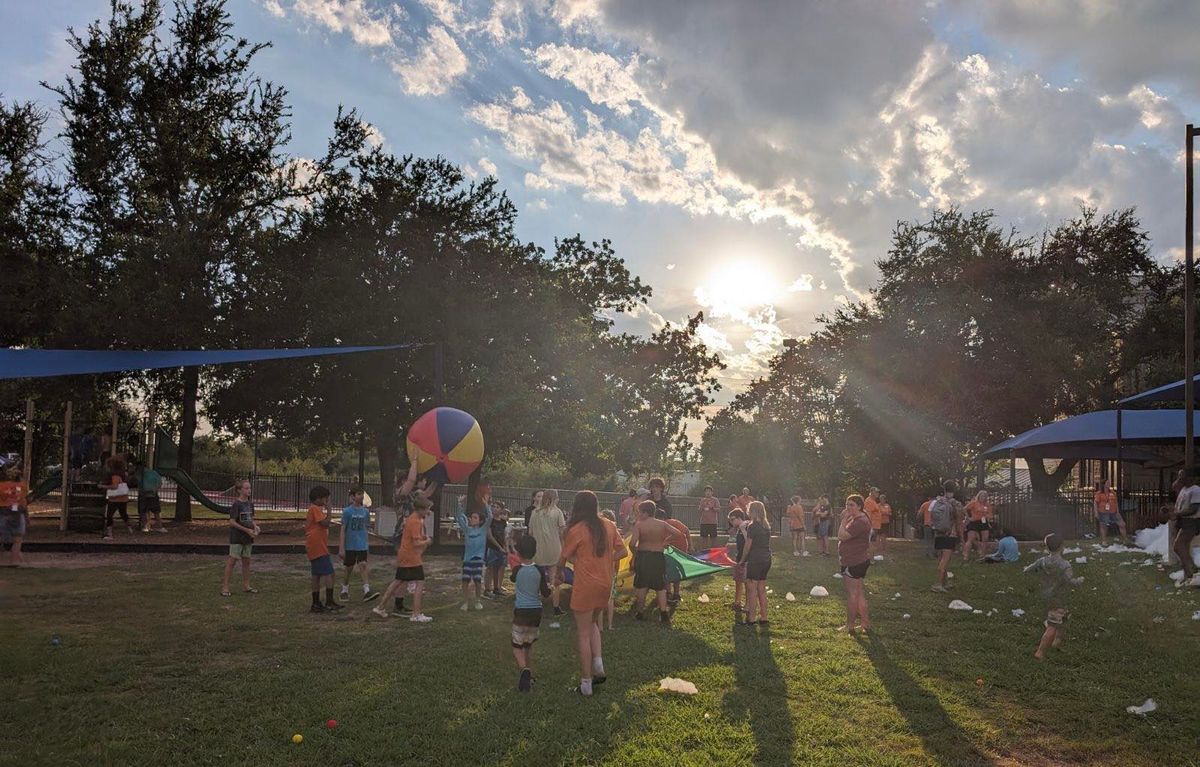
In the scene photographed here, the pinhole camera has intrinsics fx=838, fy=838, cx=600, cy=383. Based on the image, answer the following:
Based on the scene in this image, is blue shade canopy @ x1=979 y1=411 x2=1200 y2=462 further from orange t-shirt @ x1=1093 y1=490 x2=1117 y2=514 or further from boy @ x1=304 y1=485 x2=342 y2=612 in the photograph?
boy @ x1=304 y1=485 x2=342 y2=612

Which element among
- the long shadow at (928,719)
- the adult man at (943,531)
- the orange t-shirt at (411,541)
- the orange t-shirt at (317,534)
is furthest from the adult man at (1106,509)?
the orange t-shirt at (317,534)

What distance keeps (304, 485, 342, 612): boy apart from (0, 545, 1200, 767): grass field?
Answer: 348mm

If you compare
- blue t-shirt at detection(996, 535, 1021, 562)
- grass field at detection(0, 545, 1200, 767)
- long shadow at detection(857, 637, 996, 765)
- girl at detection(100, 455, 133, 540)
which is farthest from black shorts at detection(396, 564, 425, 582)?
blue t-shirt at detection(996, 535, 1021, 562)

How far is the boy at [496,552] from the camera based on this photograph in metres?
13.5

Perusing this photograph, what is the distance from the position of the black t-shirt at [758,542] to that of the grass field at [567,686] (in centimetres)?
96

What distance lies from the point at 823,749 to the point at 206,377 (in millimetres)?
25744

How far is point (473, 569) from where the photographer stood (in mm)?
12656

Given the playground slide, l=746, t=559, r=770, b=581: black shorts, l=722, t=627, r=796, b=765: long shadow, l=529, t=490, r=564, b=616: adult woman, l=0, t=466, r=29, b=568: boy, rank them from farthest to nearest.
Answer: the playground slide
l=0, t=466, r=29, b=568: boy
l=746, t=559, r=770, b=581: black shorts
l=529, t=490, r=564, b=616: adult woman
l=722, t=627, r=796, b=765: long shadow

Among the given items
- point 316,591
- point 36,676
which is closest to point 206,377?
point 316,591

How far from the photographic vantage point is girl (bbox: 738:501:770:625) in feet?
36.9

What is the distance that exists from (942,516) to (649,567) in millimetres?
7858

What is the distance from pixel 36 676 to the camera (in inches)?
307

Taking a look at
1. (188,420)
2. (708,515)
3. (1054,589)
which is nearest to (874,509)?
(708,515)

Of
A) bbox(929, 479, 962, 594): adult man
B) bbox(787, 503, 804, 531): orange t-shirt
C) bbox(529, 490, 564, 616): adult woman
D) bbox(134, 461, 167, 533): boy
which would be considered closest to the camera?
bbox(529, 490, 564, 616): adult woman
